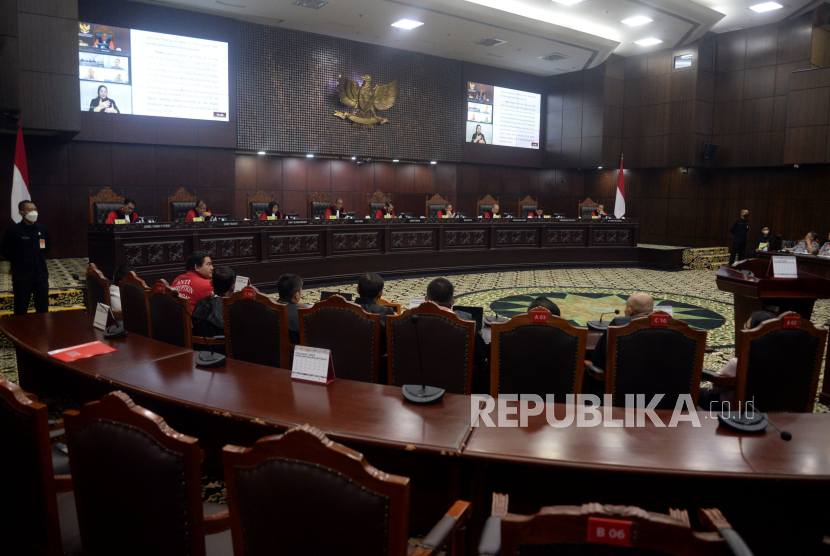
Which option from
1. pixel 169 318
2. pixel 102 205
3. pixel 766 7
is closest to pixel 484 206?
pixel 766 7

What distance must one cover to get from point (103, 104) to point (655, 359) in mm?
9368

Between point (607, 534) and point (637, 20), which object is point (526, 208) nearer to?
point (637, 20)

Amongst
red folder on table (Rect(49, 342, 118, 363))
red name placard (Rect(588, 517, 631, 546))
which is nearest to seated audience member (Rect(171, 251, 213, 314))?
red folder on table (Rect(49, 342, 118, 363))

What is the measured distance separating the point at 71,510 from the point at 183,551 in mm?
771

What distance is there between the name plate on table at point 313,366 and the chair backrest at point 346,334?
55 cm

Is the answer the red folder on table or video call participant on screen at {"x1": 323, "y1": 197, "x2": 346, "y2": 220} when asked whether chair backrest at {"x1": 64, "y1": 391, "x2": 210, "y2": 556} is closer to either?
the red folder on table

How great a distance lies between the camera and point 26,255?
196 inches

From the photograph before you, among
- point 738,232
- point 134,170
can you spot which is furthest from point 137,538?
point 738,232

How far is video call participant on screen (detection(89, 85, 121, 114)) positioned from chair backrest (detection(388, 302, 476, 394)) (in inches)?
329

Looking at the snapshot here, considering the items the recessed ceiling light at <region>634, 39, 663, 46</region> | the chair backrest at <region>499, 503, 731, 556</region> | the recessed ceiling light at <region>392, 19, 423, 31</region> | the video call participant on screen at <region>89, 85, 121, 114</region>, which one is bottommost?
the chair backrest at <region>499, 503, 731, 556</region>

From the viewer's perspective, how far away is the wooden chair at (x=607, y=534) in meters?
0.89

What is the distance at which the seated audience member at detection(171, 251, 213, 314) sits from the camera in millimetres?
4082

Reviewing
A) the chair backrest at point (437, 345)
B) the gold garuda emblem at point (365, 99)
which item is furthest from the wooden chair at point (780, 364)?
the gold garuda emblem at point (365, 99)

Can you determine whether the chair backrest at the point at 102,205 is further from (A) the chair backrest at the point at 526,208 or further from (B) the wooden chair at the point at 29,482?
(A) the chair backrest at the point at 526,208
